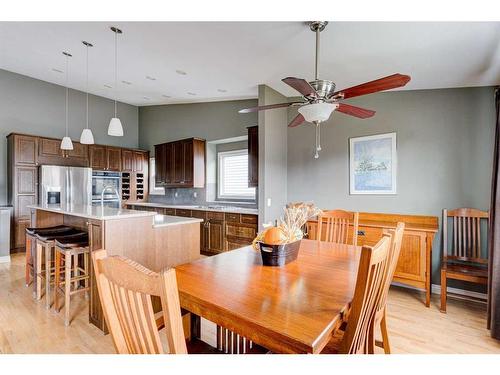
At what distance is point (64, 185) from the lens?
5125 mm

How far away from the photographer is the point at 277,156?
4.04m

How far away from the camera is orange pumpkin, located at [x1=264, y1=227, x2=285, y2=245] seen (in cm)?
162

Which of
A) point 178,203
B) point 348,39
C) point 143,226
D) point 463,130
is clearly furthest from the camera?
point 178,203

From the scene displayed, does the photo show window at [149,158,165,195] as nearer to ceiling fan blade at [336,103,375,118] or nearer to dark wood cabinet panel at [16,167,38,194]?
dark wood cabinet panel at [16,167,38,194]

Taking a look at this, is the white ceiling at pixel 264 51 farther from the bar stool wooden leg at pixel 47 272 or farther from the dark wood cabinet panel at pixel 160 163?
the bar stool wooden leg at pixel 47 272

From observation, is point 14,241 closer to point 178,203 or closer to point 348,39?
point 178,203

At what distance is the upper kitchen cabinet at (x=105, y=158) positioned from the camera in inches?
226

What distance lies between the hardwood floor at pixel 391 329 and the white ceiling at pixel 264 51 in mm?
2345

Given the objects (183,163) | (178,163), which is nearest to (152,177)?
(178,163)

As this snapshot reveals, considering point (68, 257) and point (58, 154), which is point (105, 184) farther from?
point (68, 257)

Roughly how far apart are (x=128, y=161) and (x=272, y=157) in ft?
13.4

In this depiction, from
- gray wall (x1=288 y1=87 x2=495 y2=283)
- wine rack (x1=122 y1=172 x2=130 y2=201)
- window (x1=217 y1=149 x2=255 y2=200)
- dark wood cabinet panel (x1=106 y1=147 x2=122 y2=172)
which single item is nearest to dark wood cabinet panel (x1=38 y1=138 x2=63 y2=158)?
dark wood cabinet panel (x1=106 y1=147 x2=122 y2=172)
